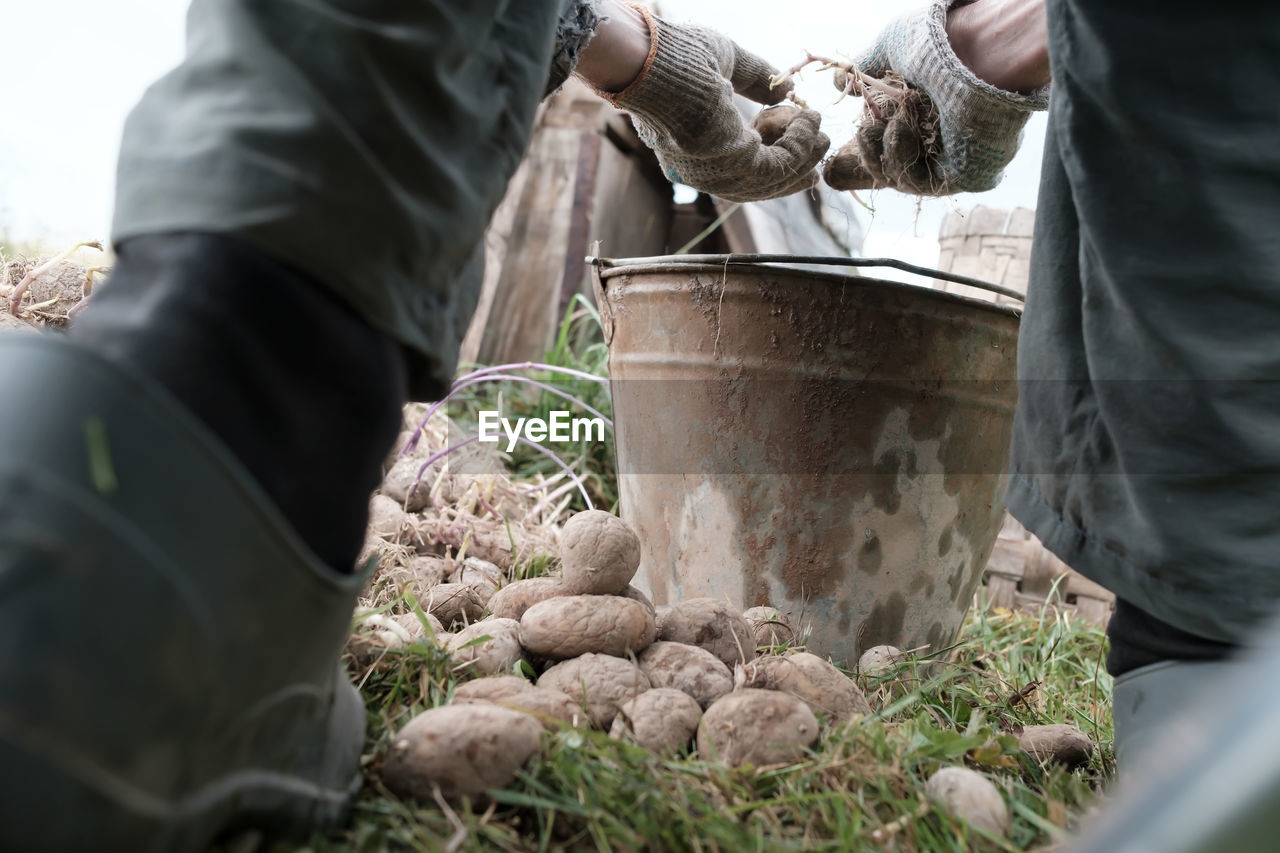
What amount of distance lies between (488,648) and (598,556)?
9.3 inches

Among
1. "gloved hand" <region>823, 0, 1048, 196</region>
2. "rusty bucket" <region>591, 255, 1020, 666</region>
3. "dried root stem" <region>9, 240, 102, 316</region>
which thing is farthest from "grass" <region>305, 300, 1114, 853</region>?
"dried root stem" <region>9, 240, 102, 316</region>

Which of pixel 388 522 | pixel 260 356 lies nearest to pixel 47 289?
pixel 388 522

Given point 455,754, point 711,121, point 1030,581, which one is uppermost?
point 711,121

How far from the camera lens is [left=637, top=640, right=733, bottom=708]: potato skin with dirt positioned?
1.28 meters

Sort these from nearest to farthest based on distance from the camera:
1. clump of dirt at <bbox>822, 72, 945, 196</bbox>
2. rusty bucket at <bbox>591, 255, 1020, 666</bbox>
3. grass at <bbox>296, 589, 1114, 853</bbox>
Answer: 1. grass at <bbox>296, 589, 1114, 853</bbox>
2. rusty bucket at <bbox>591, 255, 1020, 666</bbox>
3. clump of dirt at <bbox>822, 72, 945, 196</bbox>

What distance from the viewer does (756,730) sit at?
3.62ft

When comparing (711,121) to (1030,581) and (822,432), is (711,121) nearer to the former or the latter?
(822,432)

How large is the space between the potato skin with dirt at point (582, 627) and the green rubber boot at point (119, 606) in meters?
0.67

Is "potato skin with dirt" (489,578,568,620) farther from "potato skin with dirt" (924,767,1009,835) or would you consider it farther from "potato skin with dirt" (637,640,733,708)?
"potato skin with dirt" (924,767,1009,835)

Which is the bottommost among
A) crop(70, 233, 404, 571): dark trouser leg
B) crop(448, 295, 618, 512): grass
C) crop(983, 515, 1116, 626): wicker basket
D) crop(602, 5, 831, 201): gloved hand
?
crop(983, 515, 1116, 626): wicker basket

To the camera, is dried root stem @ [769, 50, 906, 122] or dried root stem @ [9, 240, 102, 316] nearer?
dried root stem @ [9, 240, 102, 316]

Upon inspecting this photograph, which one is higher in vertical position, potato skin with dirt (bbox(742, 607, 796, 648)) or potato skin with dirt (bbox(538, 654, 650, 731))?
potato skin with dirt (bbox(538, 654, 650, 731))

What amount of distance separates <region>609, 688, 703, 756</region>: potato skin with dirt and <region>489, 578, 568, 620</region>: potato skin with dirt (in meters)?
0.35

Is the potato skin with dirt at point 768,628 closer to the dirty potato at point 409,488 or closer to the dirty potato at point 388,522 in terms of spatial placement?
the dirty potato at point 388,522
